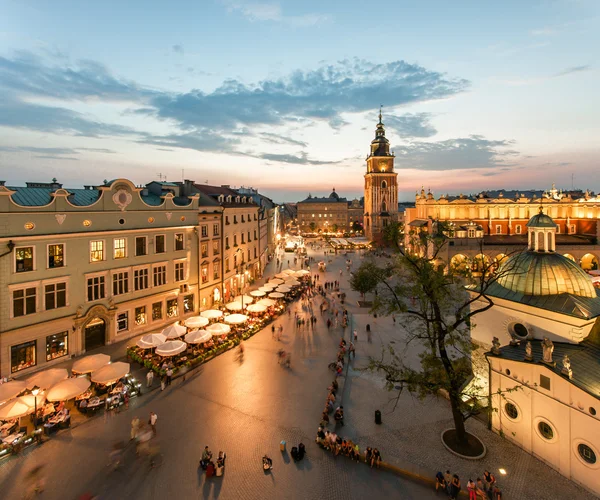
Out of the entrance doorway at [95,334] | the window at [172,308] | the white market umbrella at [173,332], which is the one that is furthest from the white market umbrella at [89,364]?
the window at [172,308]

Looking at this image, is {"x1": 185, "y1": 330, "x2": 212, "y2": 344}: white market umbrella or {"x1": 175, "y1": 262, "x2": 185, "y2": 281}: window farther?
{"x1": 175, "y1": 262, "x2": 185, "y2": 281}: window

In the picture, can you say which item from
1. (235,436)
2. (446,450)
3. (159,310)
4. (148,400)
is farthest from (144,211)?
(446,450)

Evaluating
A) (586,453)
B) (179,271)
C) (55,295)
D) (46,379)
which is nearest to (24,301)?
(55,295)

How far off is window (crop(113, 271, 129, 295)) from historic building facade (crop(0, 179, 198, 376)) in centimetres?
8

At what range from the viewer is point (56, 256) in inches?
955

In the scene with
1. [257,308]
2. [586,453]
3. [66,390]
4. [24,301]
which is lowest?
[586,453]

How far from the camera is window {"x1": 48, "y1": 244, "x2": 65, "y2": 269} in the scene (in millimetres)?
23906

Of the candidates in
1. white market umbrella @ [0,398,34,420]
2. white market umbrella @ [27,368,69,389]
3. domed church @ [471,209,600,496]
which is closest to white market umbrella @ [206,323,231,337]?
white market umbrella @ [27,368,69,389]

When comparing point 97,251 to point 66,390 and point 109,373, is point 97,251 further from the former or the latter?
point 66,390

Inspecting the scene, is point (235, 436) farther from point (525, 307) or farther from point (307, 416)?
point (525, 307)

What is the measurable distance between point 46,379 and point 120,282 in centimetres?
1037

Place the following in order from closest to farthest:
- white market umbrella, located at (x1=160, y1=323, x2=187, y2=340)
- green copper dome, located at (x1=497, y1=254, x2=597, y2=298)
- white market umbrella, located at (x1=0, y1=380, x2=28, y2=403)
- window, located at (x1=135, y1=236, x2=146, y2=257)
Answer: white market umbrella, located at (x1=0, y1=380, x2=28, y2=403), green copper dome, located at (x1=497, y1=254, x2=597, y2=298), white market umbrella, located at (x1=160, y1=323, x2=187, y2=340), window, located at (x1=135, y1=236, x2=146, y2=257)

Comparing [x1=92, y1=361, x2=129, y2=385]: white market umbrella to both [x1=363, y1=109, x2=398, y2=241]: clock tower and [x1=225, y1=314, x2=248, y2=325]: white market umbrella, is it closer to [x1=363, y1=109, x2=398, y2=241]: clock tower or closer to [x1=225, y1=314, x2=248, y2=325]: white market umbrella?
[x1=225, y1=314, x2=248, y2=325]: white market umbrella

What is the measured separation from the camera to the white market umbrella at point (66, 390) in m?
17.9
